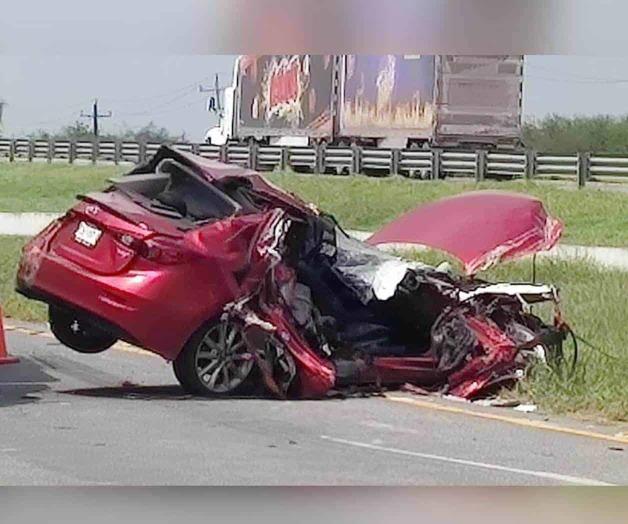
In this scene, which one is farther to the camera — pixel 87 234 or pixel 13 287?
pixel 13 287

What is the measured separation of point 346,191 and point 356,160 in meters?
0.87

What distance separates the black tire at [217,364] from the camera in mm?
6812

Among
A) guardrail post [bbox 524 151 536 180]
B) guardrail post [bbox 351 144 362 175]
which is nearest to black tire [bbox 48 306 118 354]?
guardrail post [bbox 351 144 362 175]

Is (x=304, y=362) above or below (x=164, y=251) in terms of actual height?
below

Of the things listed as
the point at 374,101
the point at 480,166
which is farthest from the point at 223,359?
the point at 374,101

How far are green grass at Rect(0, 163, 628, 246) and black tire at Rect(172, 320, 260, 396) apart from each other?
0.76 m

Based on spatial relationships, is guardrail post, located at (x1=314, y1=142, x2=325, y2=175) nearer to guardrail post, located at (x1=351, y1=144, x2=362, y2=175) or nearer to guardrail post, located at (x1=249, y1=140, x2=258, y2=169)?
guardrail post, located at (x1=351, y1=144, x2=362, y2=175)

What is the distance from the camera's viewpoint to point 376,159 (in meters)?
7.07

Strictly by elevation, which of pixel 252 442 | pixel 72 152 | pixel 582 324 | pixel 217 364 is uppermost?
pixel 72 152

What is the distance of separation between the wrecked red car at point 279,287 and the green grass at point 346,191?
12cm

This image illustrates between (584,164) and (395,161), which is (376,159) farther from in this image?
(584,164)

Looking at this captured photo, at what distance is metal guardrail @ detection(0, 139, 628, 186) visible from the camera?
16.4 feet

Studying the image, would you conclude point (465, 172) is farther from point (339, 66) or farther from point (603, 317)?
point (339, 66)

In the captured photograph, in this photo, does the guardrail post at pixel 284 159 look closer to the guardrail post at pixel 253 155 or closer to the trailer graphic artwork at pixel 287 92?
the guardrail post at pixel 253 155
